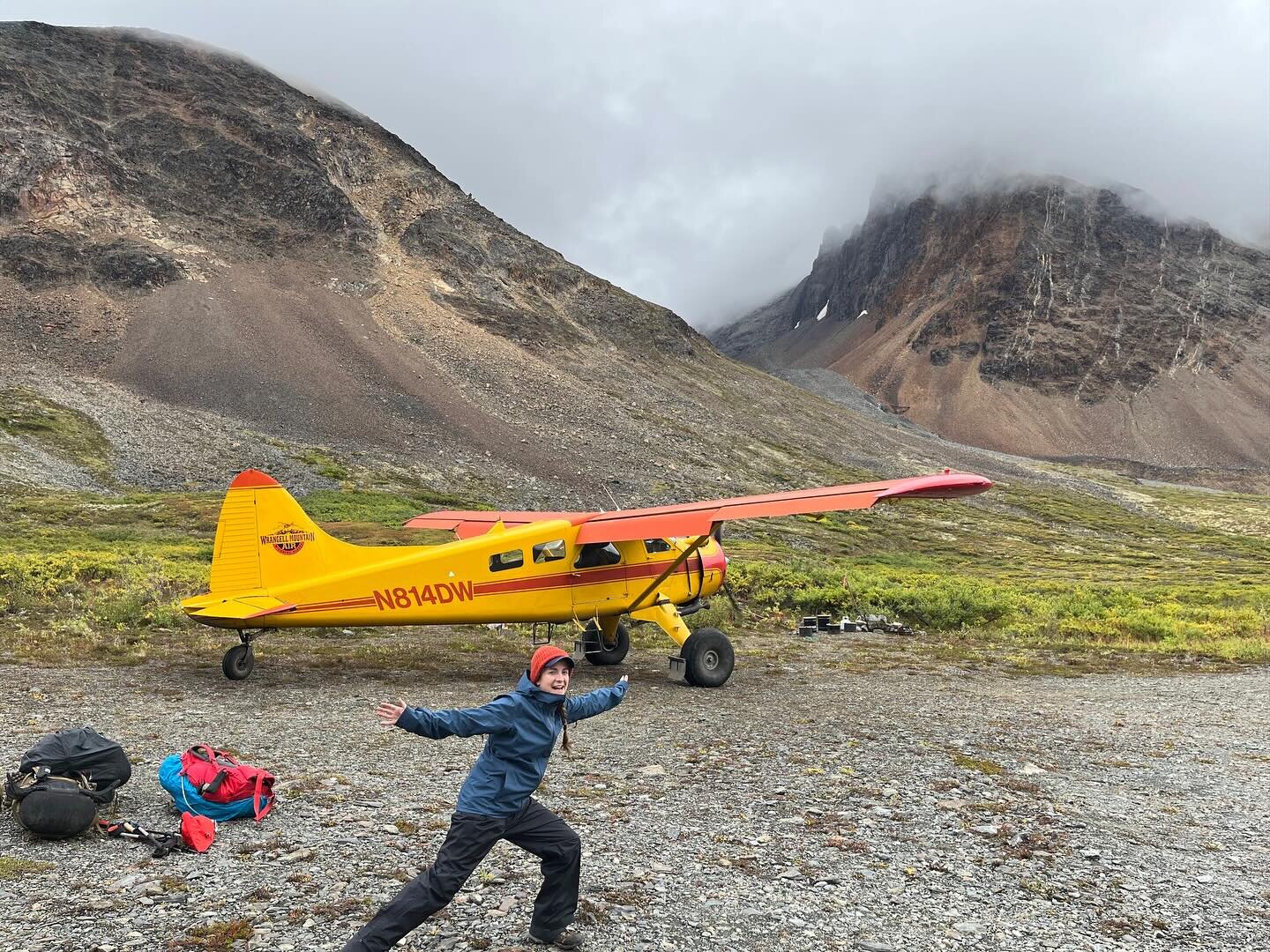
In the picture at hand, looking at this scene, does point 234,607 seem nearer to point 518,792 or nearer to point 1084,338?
point 518,792

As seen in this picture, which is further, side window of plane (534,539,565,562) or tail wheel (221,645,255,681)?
side window of plane (534,539,565,562)

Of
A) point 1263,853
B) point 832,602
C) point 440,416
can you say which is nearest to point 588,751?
point 1263,853

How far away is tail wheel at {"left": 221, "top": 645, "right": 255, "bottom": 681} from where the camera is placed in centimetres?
1184

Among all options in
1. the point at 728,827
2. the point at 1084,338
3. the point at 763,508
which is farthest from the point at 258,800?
the point at 1084,338

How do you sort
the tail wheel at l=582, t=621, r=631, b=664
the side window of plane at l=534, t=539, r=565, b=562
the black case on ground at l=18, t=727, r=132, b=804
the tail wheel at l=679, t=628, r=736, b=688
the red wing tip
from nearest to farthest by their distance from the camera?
the black case on ground at l=18, t=727, r=132, b=804 → the red wing tip → the tail wheel at l=679, t=628, r=736, b=688 → the side window of plane at l=534, t=539, r=565, b=562 → the tail wheel at l=582, t=621, r=631, b=664

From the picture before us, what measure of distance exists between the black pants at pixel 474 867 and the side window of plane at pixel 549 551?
789 centimetres

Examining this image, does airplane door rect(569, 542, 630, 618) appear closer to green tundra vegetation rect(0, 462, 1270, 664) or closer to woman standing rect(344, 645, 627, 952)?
green tundra vegetation rect(0, 462, 1270, 664)

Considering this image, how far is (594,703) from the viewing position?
528 cm

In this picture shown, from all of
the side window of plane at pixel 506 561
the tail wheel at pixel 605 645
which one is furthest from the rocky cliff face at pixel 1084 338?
the side window of plane at pixel 506 561

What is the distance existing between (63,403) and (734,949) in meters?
63.4

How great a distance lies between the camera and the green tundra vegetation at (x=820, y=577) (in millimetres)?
16062

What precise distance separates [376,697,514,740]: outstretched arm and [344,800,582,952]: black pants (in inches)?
19.5

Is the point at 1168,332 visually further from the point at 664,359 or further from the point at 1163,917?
the point at 1163,917

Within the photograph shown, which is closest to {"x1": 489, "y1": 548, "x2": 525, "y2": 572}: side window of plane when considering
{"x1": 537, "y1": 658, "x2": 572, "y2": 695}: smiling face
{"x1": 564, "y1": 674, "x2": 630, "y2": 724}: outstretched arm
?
{"x1": 564, "y1": 674, "x2": 630, "y2": 724}: outstretched arm
